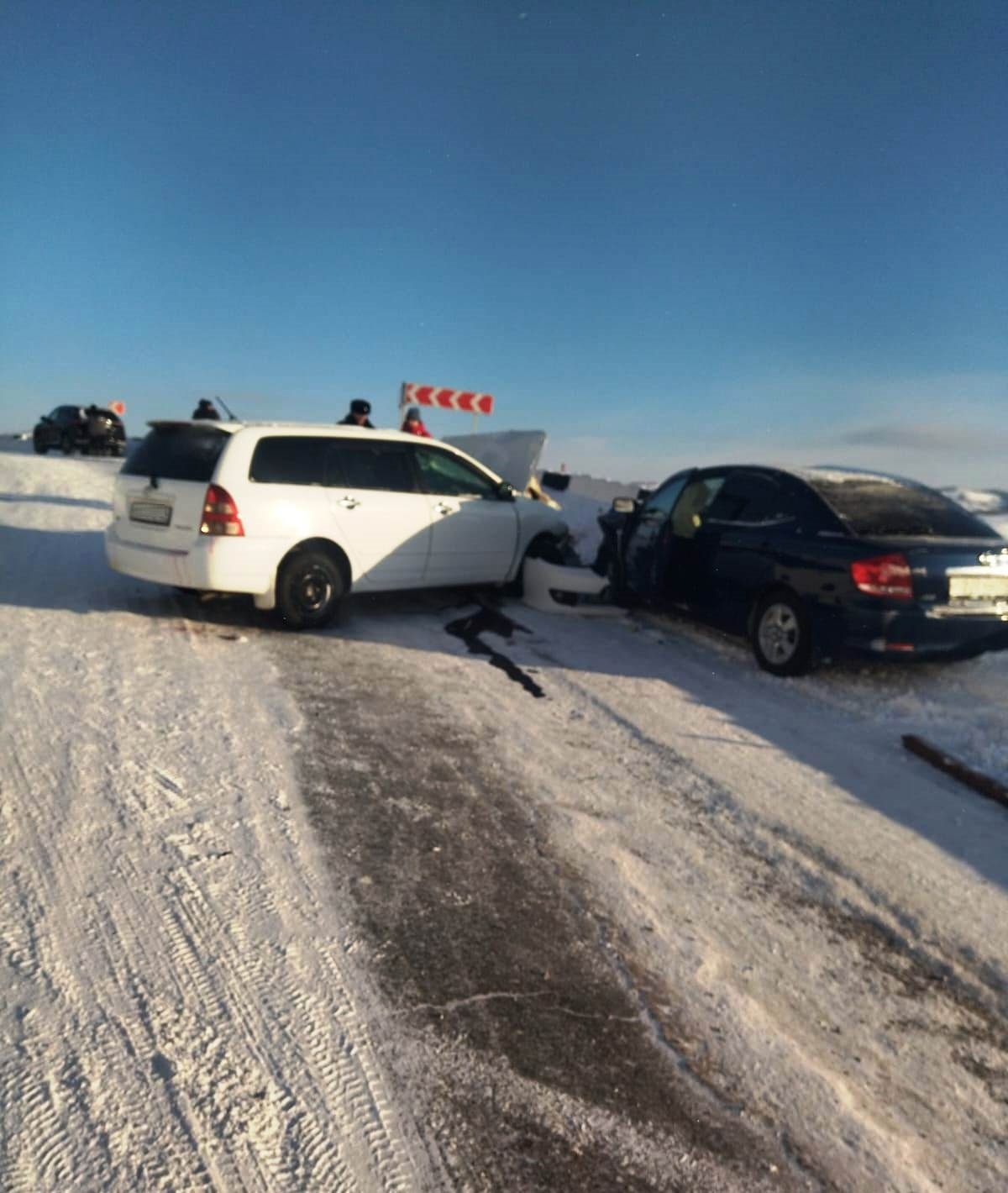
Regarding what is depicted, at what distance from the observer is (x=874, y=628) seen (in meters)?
6.11

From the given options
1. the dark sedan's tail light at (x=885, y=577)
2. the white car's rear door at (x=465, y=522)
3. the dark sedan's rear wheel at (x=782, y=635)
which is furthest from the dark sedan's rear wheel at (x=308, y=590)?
the dark sedan's tail light at (x=885, y=577)

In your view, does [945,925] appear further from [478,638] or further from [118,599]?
[118,599]

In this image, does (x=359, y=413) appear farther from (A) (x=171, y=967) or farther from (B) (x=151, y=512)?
(A) (x=171, y=967)

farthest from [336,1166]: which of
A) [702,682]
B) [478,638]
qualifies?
[478,638]

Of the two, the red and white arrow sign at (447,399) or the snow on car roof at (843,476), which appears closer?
the snow on car roof at (843,476)

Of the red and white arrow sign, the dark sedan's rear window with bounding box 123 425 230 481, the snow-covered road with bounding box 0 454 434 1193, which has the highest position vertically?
the red and white arrow sign

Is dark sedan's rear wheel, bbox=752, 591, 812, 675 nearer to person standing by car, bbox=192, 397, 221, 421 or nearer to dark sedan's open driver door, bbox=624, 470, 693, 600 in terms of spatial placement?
dark sedan's open driver door, bbox=624, 470, 693, 600

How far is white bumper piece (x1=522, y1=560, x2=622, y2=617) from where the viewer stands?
8.98m

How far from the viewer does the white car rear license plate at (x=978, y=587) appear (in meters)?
6.17

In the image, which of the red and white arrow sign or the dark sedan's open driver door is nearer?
the dark sedan's open driver door

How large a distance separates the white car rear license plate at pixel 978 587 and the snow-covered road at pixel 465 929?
29.9 inches

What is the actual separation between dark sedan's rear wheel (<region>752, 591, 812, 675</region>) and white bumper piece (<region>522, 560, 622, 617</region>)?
220 centimetres

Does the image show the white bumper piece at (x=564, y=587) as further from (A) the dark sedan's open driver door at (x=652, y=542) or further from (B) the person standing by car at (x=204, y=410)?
(B) the person standing by car at (x=204, y=410)

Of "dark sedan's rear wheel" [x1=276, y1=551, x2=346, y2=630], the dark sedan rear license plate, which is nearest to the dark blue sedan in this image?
"dark sedan's rear wheel" [x1=276, y1=551, x2=346, y2=630]
